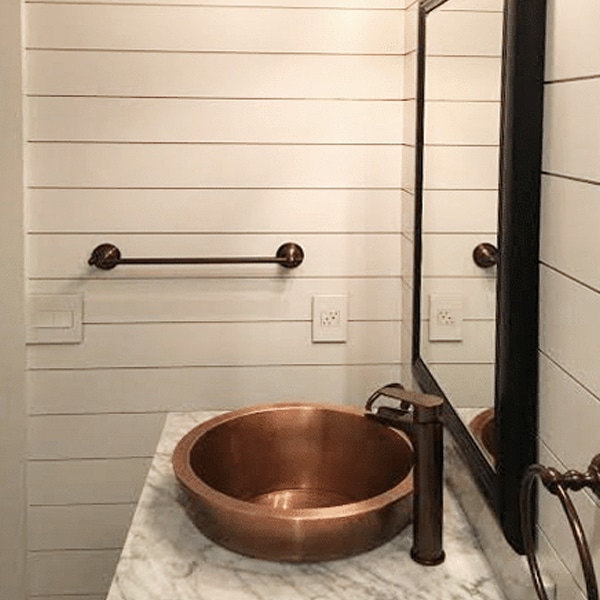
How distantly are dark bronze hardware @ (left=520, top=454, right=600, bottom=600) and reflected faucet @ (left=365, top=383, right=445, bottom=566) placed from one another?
0.97ft

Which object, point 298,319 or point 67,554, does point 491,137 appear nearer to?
point 298,319

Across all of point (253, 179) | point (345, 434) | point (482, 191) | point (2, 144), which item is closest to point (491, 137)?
point (482, 191)

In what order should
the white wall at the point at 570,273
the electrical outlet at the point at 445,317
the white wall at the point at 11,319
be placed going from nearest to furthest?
1. the white wall at the point at 570,273
2. the electrical outlet at the point at 445,317
3. the white wall at the point at 11,319

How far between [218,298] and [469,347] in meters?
0.77

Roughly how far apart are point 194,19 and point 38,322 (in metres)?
0.73

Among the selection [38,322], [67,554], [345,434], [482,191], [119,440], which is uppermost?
[482,191]

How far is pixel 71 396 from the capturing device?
81.2 inches

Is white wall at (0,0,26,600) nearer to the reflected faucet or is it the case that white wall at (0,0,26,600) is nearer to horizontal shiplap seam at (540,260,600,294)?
the reflected faucet

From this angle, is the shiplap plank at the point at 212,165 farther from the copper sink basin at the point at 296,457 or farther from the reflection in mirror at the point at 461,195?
the copper sink basin at the point at 296,457

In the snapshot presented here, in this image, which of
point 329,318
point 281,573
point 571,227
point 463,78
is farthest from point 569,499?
point 329,318

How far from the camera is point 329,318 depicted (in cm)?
207

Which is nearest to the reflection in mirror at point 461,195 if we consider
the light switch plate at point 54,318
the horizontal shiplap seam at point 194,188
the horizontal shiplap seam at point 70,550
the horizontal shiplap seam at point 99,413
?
the horizontal shiplap seam at point 194,188

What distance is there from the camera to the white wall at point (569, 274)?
94 centimetres

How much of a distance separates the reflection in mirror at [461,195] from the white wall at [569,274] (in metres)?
0.15
